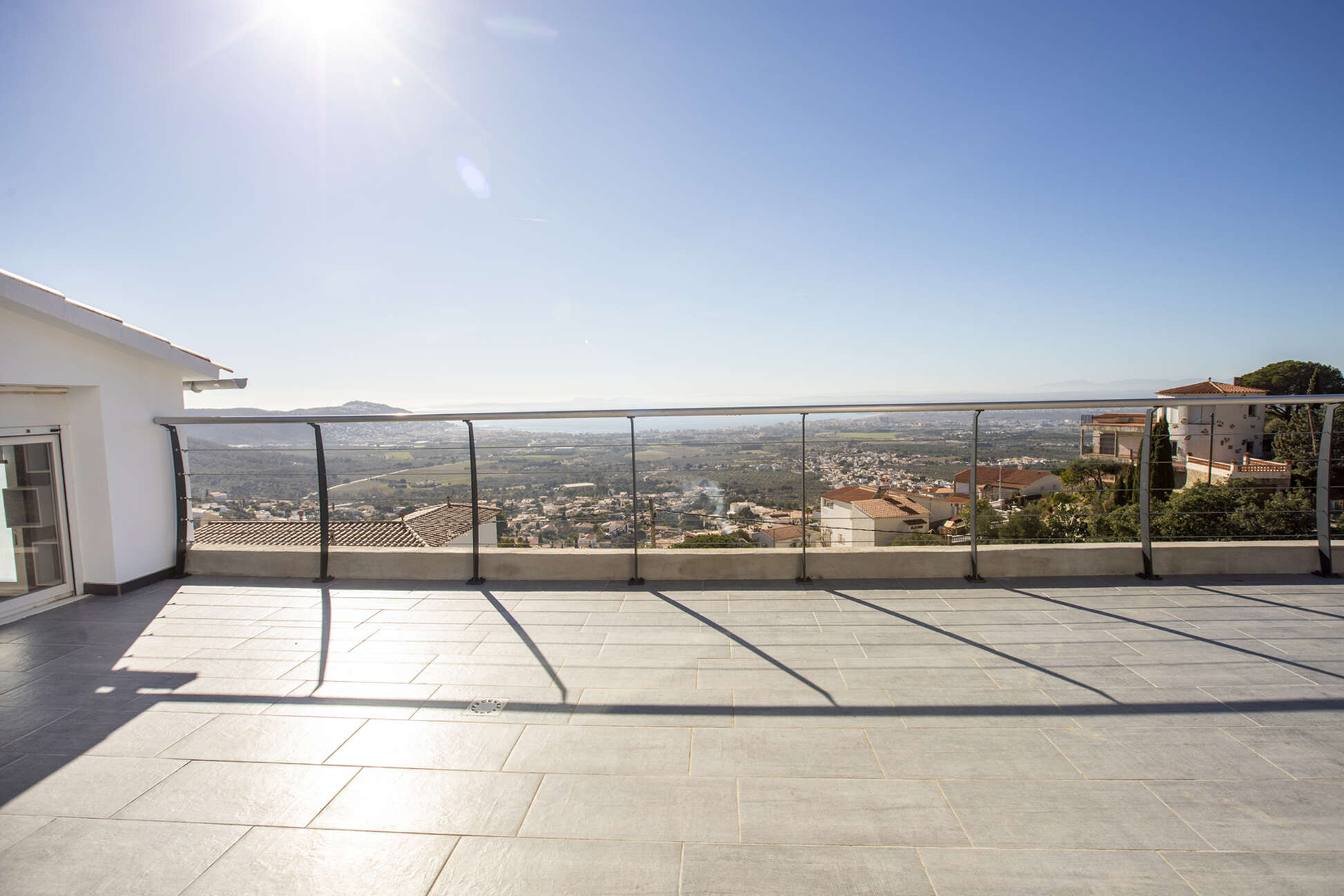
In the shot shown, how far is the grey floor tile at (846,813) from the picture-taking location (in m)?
1.49

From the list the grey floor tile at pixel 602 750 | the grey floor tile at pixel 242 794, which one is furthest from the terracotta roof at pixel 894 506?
the grey floor tile at pixel 242 794

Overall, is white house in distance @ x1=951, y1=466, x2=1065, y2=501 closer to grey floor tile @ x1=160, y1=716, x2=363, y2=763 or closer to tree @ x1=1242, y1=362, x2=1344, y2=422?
grey floor tile @ x1=160, y1=716, x2=363, y2=763

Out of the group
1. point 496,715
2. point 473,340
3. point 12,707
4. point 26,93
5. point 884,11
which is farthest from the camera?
point 473,340

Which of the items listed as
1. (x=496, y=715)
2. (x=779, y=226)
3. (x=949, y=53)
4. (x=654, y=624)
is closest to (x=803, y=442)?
(x=654, y=624)

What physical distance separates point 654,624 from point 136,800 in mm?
2122

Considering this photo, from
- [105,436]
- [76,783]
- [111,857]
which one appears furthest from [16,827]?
[105,436]

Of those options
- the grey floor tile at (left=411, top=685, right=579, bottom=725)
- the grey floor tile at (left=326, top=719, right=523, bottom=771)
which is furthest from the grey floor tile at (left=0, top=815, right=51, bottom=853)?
the grey floor tile at (left=411, top=685, right=579, bottom=725)

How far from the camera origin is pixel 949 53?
7906 mm

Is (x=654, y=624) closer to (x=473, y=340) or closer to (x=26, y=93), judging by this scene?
(x=26, y=93)

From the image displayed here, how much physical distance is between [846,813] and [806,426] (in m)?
2.56

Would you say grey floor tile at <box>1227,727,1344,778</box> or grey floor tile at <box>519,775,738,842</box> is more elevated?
grey floor tile at <box>519,775,738,842</box>

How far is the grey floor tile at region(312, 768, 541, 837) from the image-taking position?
1.58m

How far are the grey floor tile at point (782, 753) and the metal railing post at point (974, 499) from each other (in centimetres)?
229

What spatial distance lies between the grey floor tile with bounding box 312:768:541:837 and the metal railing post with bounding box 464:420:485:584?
2161mm
